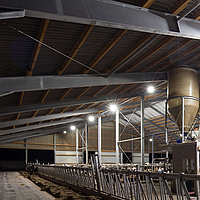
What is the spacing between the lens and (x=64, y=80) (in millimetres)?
11625

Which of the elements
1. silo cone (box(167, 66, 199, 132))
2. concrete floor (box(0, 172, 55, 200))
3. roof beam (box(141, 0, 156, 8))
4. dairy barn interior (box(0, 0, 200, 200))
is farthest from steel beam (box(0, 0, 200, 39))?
concrete floor (box(0, 172, 55, 200))

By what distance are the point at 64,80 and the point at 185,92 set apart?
6197 mm

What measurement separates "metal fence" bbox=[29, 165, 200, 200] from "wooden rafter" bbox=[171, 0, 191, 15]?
17.3ft

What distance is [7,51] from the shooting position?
8555 millimetres

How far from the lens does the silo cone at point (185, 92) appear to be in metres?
12.5

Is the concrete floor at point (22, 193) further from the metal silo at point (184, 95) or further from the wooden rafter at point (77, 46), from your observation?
the metal silo at point (184, 95)

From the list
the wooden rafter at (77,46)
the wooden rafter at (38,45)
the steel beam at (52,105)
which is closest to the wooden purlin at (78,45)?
the wooden rafter at (77,46)

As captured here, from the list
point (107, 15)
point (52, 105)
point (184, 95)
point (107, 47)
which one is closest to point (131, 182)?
point (107, 47)

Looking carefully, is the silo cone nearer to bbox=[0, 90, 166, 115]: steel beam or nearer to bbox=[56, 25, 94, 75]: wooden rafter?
bbox=[56, 25, 94, 75]: wooden rafter

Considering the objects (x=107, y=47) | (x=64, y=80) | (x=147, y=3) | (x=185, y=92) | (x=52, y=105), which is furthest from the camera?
(x=52, y=105)

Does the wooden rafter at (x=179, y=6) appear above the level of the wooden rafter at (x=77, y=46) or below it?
above

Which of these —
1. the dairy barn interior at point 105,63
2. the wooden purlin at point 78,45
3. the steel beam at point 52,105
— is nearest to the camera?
the dairy barn interior at point 105,63

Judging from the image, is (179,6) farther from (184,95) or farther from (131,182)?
(131,182)

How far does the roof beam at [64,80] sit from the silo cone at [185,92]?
2181mm
